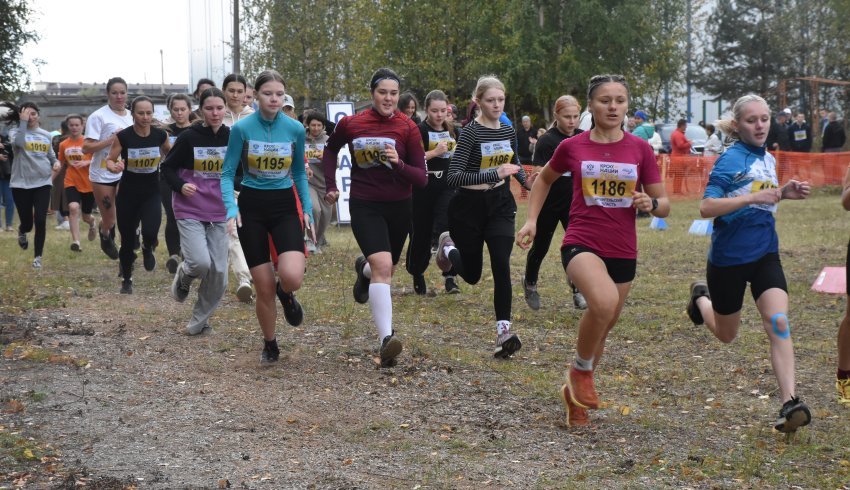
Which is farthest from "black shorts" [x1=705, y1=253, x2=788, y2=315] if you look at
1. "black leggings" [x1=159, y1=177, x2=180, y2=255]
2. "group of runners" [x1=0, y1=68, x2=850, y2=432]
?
"black leggings" [x1=159, y1=177, x2=180, y2=255]

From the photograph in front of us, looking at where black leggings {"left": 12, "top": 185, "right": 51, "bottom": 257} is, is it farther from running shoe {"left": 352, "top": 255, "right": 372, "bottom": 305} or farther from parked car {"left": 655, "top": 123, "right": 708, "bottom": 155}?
parked car {"left": 655, "top": 123, "right": 708, "bottom": 155}

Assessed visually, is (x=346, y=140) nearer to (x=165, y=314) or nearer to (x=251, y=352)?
(x=251, y=352)

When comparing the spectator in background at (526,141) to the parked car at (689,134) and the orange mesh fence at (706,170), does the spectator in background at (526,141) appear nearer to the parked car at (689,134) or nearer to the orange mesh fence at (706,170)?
the orange mesh fence at (706,170)

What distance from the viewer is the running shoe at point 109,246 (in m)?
14.3

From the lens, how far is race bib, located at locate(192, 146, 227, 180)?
916 centimetres

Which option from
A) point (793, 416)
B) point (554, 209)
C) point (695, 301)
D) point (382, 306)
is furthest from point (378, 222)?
point (793, 416)

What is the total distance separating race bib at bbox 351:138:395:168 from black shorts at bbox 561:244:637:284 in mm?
2065

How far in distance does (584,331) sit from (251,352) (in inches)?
126

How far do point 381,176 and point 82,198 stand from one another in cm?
926

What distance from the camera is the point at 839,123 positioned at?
31234 millimetres

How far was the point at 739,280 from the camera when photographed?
6.33 meters

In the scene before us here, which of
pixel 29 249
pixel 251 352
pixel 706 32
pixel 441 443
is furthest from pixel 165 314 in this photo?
pixel 706 32

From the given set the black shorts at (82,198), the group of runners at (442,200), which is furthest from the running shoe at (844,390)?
the black shorts at (82,198)

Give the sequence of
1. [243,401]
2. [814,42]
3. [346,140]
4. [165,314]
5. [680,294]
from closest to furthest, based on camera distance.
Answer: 1. [243,401]
2. [346,140]
3. [165,314]
4. [680,294]
5. [814,42]
